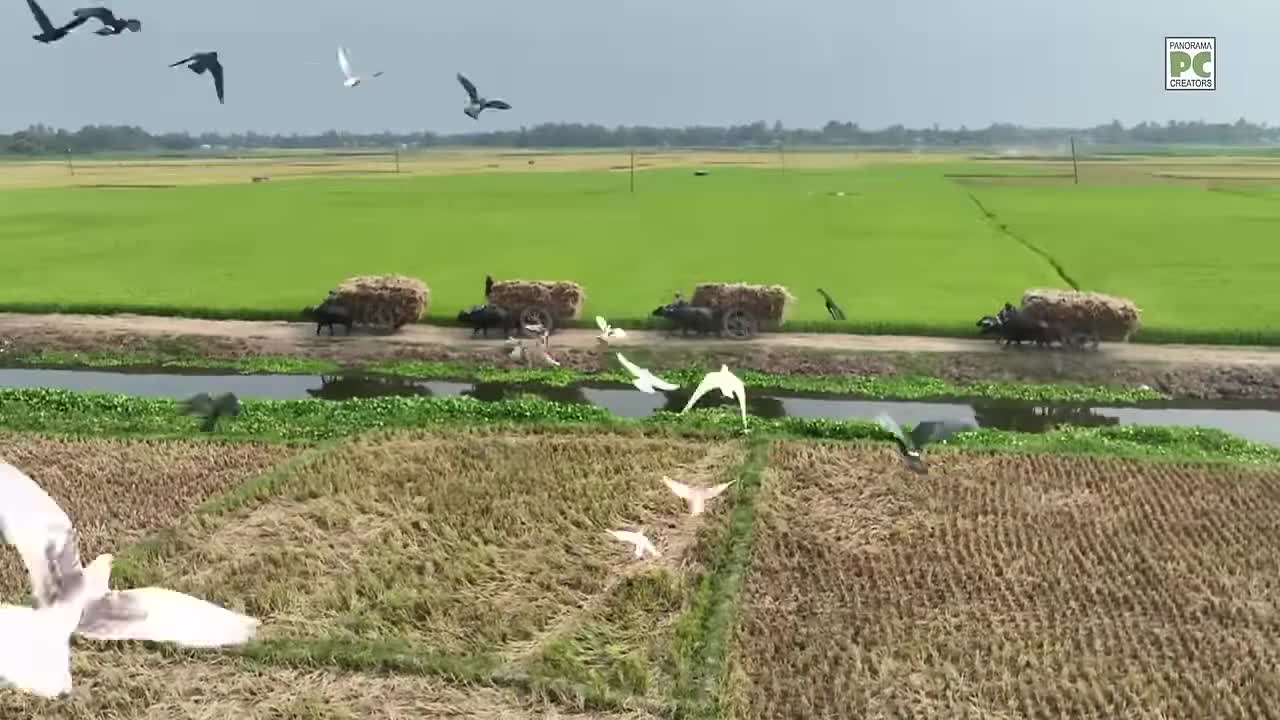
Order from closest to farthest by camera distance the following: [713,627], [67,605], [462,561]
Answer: [67,605] < [713,627] < [462,561]

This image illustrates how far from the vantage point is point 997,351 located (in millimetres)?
15273

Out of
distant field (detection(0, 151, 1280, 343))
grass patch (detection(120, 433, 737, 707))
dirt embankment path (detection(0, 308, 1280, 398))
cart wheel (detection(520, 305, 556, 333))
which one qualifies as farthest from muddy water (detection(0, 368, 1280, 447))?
grass patch (detection(120, 433, 737, 707))

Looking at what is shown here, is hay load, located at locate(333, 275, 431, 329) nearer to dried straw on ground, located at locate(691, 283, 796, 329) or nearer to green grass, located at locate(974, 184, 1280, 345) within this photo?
dried straw on ground, located at locate(691, 283, 796, 329)

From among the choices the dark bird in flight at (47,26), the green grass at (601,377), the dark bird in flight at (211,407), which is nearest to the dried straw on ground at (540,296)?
the green grass at (601,377)

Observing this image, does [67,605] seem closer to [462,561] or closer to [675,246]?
[462,561]

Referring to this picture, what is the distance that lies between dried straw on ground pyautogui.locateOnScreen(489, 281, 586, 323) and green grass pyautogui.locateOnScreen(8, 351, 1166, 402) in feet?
4.85

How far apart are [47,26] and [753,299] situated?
1241 cm

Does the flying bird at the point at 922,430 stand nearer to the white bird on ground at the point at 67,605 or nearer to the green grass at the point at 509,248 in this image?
the white bird on ground at the point at 67,605

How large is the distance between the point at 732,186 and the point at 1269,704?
45481 mm

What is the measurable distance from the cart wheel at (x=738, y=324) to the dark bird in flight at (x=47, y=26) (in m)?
12.2

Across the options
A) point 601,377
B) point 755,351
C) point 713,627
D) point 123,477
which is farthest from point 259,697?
point 755,351

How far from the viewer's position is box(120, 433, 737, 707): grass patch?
6789 millimetres

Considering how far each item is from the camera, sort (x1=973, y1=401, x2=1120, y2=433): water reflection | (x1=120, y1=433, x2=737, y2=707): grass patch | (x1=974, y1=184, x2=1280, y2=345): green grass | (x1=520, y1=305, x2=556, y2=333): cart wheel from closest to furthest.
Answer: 1. (x1=120, y1=433, x2=737, y2=707): grass patch
2. (x1=973, y1=401, x2=1120, y2=433): water reflection
3. (x1=520, y1=305, x2=556, y2=333): cart wheel
4. (x1=974, y1=184, x2=1280, y2=345): green grass

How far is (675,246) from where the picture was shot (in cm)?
2594
